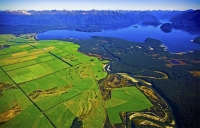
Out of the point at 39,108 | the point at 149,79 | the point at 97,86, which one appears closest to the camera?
the point at 39,108

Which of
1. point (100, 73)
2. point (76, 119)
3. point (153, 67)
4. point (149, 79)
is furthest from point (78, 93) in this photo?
point (153, 67)

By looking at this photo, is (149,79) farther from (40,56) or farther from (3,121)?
(40,56)

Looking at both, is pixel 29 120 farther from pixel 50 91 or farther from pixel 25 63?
pixel 25 63

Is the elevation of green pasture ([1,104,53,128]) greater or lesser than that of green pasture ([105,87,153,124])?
lesser

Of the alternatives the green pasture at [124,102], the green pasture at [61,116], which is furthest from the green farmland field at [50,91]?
the green pasture at [124,102]

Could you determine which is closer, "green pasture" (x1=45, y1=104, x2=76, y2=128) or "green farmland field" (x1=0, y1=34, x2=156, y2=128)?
"green pasture" (x1=45, y1=104, x2=76, y2=128)

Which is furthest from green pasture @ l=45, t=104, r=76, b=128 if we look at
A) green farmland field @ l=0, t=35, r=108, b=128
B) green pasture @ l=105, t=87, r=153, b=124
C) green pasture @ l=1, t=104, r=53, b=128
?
green pasture @ l=105, t=87, r=153, b=124

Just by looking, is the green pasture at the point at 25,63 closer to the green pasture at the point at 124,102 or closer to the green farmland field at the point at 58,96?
the green farmland field at the point at 58,96

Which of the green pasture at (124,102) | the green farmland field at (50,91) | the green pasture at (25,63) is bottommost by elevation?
the green pasture at (25,63)

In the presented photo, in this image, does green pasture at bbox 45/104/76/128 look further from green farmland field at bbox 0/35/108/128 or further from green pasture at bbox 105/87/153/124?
green pasture at bbox 105/87/153/124
